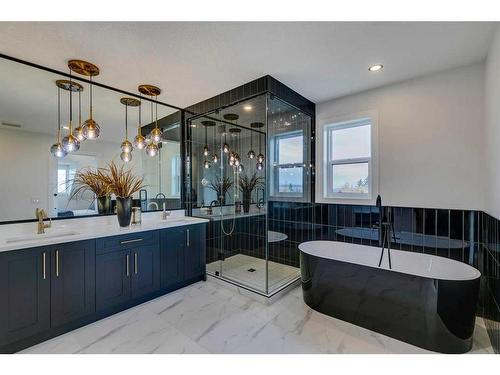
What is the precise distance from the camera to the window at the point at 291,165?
3.53m

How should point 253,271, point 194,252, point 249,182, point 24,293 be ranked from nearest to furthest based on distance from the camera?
point 24,293 < point 194,252 < point 253,271 < point 249,182

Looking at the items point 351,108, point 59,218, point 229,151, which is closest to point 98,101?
point 59,218

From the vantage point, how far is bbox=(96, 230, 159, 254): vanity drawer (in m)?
2.34

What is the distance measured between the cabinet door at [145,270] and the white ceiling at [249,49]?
2.03 metres

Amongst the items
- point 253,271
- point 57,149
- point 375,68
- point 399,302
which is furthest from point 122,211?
point 375,68

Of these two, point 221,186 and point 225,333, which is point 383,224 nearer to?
point 225,333

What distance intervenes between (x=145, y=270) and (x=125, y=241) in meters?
0.44

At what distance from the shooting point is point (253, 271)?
3355 millimetres

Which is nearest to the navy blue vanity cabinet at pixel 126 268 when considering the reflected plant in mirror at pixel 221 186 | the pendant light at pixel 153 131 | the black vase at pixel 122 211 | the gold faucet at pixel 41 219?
the black vase at pixel 122 211

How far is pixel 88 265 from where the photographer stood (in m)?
2.23

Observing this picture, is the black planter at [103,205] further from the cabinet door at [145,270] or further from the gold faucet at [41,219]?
the cabinet door at [145,270]

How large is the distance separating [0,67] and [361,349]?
162 inches

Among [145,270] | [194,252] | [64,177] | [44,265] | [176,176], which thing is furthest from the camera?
[176,176]

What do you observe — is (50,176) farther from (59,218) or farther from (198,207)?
(198,207)
